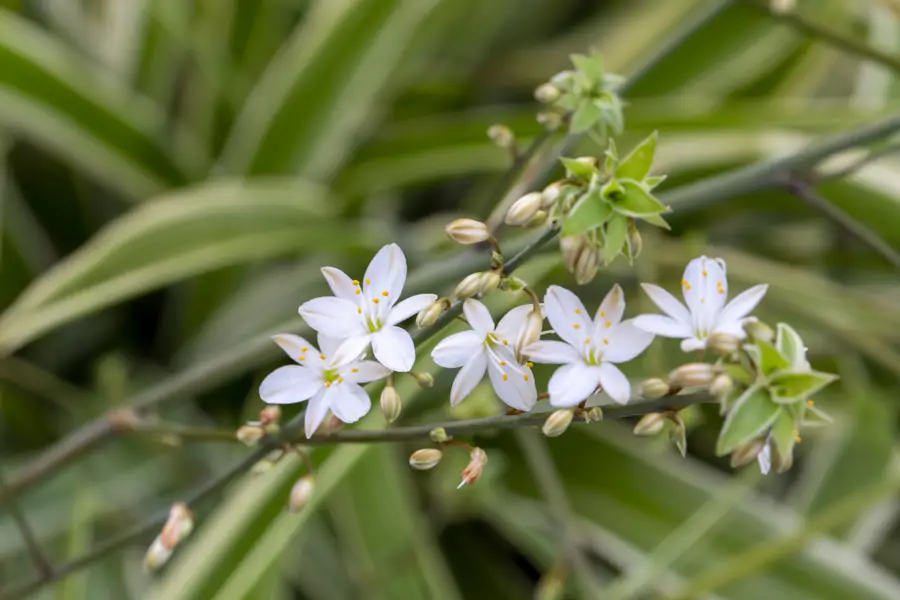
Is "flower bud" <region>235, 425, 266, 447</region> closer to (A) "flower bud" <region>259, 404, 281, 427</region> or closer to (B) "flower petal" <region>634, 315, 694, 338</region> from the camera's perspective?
(A) "flower bud" <region>259, 404, 281, 427</region>

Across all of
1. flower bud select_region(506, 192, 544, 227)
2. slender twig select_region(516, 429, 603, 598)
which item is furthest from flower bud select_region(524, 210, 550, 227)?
slender twig select_region(516, 429, 603, 598)

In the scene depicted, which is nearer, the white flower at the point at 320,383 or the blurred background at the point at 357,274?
the white flower at the point at 320,383

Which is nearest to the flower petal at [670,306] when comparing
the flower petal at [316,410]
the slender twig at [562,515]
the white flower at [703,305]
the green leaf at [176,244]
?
the white flower at [703,305]

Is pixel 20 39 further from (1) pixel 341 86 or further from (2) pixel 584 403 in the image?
(2) pixel 584 403

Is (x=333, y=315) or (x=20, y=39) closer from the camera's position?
(x=333, y=315)

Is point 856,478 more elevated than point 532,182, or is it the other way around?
point 532,182

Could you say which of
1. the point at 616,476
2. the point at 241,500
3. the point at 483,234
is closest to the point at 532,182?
the point at 483,234

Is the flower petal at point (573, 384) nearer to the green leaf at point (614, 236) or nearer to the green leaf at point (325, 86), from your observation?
the green leaf at point (614, 236)
